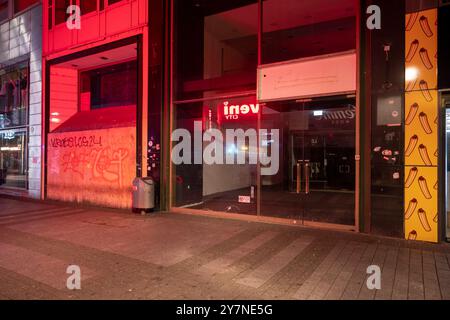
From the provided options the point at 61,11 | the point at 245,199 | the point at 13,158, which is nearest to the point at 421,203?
the point at 245,199

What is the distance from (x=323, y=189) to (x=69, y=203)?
8326 millimetres

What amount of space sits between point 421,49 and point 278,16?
16.1 feet

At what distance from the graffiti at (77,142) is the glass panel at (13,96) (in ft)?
8.66

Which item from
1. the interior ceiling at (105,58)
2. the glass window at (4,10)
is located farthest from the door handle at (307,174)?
the glass window at (4,10)

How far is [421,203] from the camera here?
6.26 meters

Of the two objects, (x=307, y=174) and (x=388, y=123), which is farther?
(x=307, y=174)

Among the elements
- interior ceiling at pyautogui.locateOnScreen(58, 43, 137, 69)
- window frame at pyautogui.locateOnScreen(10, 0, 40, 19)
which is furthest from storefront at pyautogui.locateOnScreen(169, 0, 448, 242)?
window frame at pyautogui.locateOnScreen(10, 0, 40, 19)

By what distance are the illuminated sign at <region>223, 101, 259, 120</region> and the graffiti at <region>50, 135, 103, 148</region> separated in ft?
13.3

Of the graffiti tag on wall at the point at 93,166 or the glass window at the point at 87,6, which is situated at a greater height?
the glass window at the point at 87,6

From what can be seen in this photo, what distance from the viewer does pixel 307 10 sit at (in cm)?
998

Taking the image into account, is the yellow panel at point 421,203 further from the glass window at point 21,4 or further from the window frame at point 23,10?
the glass window at point 21,4

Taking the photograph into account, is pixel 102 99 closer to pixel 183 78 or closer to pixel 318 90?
pixel 183 78

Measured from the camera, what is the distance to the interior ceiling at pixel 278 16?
952 cm

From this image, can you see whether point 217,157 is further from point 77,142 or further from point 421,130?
point 421,130
